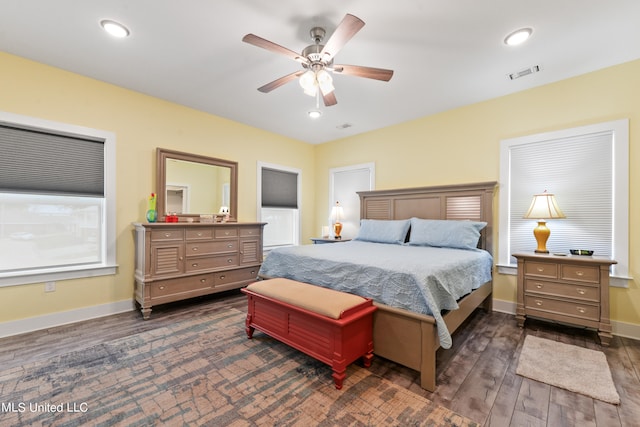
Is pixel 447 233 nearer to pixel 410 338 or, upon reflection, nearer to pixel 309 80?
pixel 410 338

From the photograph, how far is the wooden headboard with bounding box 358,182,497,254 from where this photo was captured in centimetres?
357

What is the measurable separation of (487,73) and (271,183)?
12.0 feet

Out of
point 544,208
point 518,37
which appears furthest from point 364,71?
point 544,208

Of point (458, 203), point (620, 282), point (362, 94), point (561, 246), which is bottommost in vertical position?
point (620, 282)

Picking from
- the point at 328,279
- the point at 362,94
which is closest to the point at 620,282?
the point at 328,279

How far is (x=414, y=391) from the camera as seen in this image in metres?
1.86

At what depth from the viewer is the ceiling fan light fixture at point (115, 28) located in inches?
88.4

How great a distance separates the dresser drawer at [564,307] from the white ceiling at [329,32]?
2.48 m

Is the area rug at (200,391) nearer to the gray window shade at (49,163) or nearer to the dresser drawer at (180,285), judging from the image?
the dresser drawer at (180,285)

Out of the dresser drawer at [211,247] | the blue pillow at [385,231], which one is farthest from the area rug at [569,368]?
the dresser drawer at [211,247]

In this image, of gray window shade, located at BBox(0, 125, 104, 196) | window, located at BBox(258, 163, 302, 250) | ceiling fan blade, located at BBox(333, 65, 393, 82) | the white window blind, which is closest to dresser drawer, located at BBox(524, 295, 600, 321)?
the white window blind

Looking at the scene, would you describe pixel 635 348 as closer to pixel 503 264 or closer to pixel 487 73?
pixel 503 264

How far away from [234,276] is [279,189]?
197 cm

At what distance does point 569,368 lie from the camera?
2135 mm
